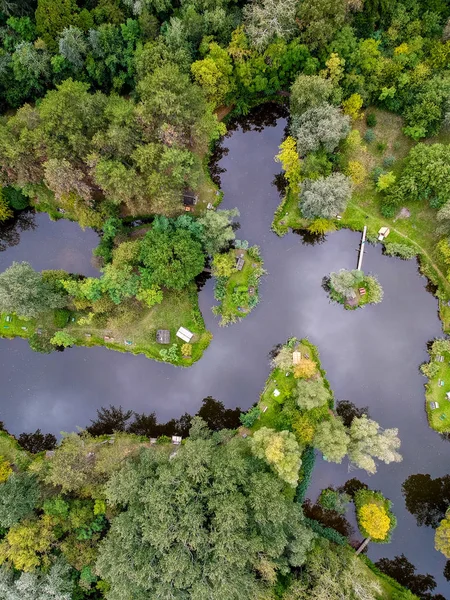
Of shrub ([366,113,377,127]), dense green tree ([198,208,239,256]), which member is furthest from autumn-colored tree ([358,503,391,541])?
shrub ([366,113,377,127])

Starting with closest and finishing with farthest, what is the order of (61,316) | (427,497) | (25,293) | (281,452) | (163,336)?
1. (281,452)
2. (25,293)
3. (427,497)
4. (163,336)
5. (61,316)

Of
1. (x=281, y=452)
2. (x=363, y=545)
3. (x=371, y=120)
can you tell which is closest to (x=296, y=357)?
(x=281, y=452)

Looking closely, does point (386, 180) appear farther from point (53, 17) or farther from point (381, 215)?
point (53, 17)

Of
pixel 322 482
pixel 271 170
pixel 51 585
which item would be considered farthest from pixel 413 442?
pixel 51 585

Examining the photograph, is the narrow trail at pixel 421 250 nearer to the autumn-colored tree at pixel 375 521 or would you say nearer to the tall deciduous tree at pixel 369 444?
the tall deciduous tree at pixel 369 444

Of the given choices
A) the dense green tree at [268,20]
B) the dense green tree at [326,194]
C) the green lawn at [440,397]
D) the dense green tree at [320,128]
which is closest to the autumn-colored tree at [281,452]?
the green lawn at [440,397]

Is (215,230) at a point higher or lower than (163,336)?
higher

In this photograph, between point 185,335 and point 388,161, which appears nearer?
point 185,335
